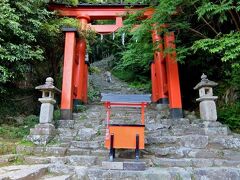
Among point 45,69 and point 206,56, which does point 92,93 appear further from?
point 206,56

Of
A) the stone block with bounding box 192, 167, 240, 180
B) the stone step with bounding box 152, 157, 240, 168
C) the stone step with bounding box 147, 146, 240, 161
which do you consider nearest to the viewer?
the stone block with bounding box 192, 167, 240, 180

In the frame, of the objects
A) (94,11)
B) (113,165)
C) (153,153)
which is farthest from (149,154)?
(94,11)

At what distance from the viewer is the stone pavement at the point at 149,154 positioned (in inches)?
182

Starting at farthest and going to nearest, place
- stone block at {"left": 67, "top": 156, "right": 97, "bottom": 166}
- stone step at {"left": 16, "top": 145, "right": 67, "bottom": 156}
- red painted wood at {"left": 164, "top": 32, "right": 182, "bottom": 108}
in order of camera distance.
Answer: red painted wood at {"left": 164, "top": 32, "right": 182, "bottom": 108}
stone step at {"left": 16, "top": 145, "right": 67, "bottom": 156}
stone block at {"left": 67, "top": 156, "right": 97, "bottom": 166}

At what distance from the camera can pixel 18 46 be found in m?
7.15

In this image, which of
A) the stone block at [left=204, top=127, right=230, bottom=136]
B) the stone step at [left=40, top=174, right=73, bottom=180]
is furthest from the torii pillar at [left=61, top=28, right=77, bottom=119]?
the stone block at [left=204, top=127, right=230, bottom=136]

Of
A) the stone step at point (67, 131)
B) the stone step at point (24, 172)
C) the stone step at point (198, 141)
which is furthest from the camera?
the stone step at point (67, 131)

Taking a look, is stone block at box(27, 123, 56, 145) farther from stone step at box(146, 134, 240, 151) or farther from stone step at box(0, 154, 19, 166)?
stone step at box(146, 134, 240, 151)

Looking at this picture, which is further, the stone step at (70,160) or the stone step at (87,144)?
the stone step at (87,144)

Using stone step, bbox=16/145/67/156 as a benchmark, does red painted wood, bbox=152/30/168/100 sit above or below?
above

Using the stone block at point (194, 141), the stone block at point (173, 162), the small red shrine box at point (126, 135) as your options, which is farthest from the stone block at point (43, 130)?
the stone block at point (194, 141)

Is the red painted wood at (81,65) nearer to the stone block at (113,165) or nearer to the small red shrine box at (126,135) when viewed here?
the small red shrine box at (126,135)

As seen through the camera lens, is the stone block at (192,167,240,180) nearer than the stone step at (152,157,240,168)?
Yes

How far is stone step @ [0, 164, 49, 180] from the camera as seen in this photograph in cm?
431
